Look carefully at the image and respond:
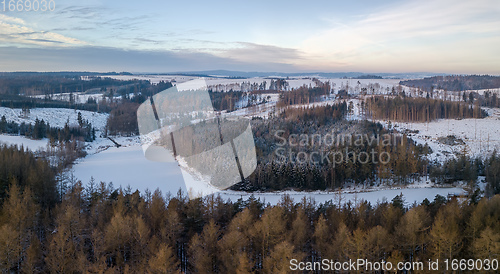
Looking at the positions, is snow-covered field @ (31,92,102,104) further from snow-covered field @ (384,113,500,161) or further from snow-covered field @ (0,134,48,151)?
snow-covered field @ (384,113,500,161)

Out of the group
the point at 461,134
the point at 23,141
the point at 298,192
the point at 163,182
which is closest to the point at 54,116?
the point at 23,141

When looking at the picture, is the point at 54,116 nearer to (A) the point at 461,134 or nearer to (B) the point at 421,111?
(B) the point at 421,111

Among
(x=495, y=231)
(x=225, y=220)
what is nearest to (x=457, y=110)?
(x=495, y=231)

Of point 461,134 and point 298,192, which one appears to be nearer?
point 298,192

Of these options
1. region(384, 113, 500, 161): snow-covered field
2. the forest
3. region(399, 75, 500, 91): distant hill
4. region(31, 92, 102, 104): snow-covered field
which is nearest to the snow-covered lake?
the forest

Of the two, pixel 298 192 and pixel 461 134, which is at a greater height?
pixel 461 134

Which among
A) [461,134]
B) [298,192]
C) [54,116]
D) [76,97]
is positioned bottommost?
[298,192]
